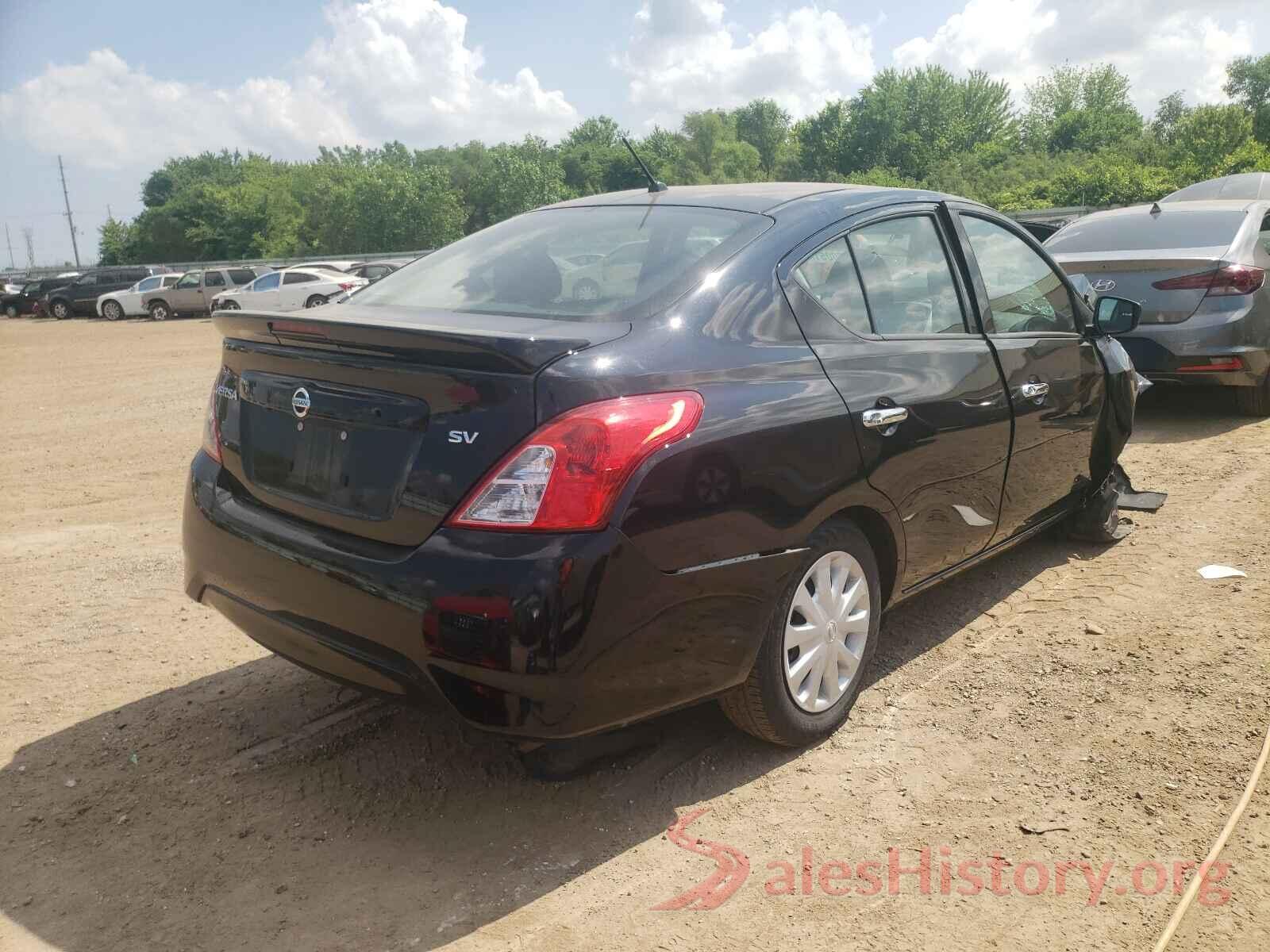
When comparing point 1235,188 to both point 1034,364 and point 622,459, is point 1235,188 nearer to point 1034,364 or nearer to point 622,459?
point 1034,364

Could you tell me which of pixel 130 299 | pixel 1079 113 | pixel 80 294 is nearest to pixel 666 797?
pixel 130 299

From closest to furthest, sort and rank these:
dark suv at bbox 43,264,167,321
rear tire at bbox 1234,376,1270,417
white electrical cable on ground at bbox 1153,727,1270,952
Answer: white electrical cable on ground at bbox 1153,727,1270,952, rear tire at bbox 1234,376,1270,417, dark suv at bbox 43,264,167,321

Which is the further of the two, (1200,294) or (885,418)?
(1200,294)

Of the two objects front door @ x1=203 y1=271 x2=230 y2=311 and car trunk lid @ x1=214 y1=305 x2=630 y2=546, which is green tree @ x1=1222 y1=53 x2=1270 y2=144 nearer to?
front door @ x1=203 y1=271 x2=230 y2=311

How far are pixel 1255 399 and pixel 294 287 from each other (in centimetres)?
2620

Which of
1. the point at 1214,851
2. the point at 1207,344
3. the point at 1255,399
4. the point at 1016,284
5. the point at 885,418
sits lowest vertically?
the point at 1214,851

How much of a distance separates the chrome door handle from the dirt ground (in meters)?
0.97

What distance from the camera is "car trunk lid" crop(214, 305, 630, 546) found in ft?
8.38

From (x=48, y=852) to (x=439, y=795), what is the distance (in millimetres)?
1028

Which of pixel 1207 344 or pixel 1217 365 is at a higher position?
pixel 1207 344

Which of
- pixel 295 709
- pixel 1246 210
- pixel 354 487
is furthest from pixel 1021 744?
A: pixel 1246 210

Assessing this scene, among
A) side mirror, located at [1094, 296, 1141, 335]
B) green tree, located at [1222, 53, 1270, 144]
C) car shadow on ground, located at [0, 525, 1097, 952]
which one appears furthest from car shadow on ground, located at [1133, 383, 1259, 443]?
green tree, located at [1222, 53, 1270, 144]

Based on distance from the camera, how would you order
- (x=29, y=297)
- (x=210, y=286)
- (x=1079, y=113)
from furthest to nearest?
(x=1079, y=113) → (x=29, y=297) → (x=210, y=286)

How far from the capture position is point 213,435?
329 centimetres
